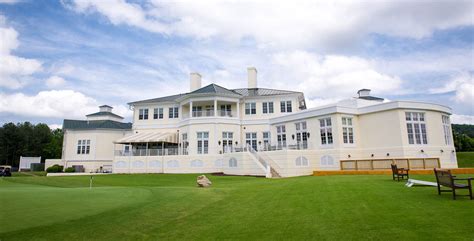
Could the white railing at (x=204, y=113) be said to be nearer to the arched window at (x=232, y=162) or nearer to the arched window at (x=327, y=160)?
the arched window at (x=232, y=162)

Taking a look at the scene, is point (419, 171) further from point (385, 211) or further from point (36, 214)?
point (36, 214)

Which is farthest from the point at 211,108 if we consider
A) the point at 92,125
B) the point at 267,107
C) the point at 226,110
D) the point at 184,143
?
the point at 92,125

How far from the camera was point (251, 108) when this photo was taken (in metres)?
37.0

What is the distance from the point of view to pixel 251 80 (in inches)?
1620

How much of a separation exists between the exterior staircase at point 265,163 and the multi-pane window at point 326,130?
508 cm

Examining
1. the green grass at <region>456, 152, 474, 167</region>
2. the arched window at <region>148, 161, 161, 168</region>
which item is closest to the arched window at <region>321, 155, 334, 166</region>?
the arched window at <region>148, 161, 161, 168</region>

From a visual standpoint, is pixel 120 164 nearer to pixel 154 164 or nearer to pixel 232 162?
pixel 154 164

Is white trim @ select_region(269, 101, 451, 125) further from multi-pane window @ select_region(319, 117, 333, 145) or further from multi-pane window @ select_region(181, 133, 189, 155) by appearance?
multi-pane window @ select_region(181, 133, 189, 155)

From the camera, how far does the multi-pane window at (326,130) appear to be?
2628 centimetres

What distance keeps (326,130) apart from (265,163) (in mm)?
6129

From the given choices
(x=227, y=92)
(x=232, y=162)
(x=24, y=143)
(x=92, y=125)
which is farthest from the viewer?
(x=24, y=143)

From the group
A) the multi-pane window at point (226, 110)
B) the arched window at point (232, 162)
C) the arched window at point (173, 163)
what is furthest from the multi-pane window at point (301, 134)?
the arched window at point (173, 163)

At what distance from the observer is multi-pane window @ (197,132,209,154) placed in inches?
1320

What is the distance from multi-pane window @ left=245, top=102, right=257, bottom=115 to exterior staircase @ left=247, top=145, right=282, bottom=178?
817cm
